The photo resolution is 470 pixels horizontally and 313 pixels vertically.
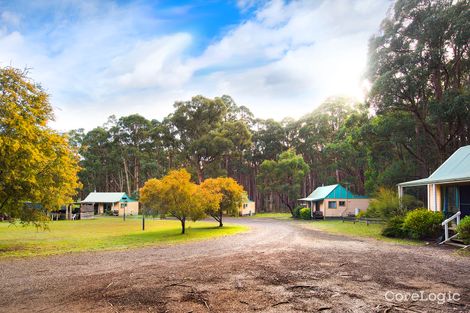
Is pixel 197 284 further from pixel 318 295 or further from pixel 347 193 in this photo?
pixel 347 193

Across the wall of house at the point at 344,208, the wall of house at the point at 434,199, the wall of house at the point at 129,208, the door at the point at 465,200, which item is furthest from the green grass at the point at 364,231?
the wall of house at the point at 129,208

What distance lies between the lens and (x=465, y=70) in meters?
26.9

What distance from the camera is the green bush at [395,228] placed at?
16.1 metres

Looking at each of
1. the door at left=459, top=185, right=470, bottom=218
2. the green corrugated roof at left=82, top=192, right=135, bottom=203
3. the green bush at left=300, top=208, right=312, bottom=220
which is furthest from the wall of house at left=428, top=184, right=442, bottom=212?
the green corrugated roof at left=82, top=192, right=135, bottom=203

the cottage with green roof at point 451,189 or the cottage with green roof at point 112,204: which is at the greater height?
the cottage with green roof at point 451,189

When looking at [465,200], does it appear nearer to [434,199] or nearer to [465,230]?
[434,199]

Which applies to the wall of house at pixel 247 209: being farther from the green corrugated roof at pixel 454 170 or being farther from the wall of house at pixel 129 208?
the green corrugated roof at pixel 454 170

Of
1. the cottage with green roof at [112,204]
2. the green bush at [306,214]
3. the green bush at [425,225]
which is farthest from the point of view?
the cottage with green roof at [112,204]

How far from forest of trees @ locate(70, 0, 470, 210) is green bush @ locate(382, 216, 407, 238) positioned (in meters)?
11.4

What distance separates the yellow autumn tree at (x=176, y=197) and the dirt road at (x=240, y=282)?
9769 millimetres

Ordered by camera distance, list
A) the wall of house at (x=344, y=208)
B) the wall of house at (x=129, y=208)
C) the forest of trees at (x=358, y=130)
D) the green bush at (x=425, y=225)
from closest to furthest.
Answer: the green bush at (x=425, y=225), the forest of trees at (x=358, y=130), the wall of house at (x=344, y=208), the wall of house at (x=129, y=208)

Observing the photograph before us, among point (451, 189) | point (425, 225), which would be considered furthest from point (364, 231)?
point (425, 225)

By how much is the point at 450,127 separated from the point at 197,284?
26964 mm

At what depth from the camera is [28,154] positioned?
43.9 feet
